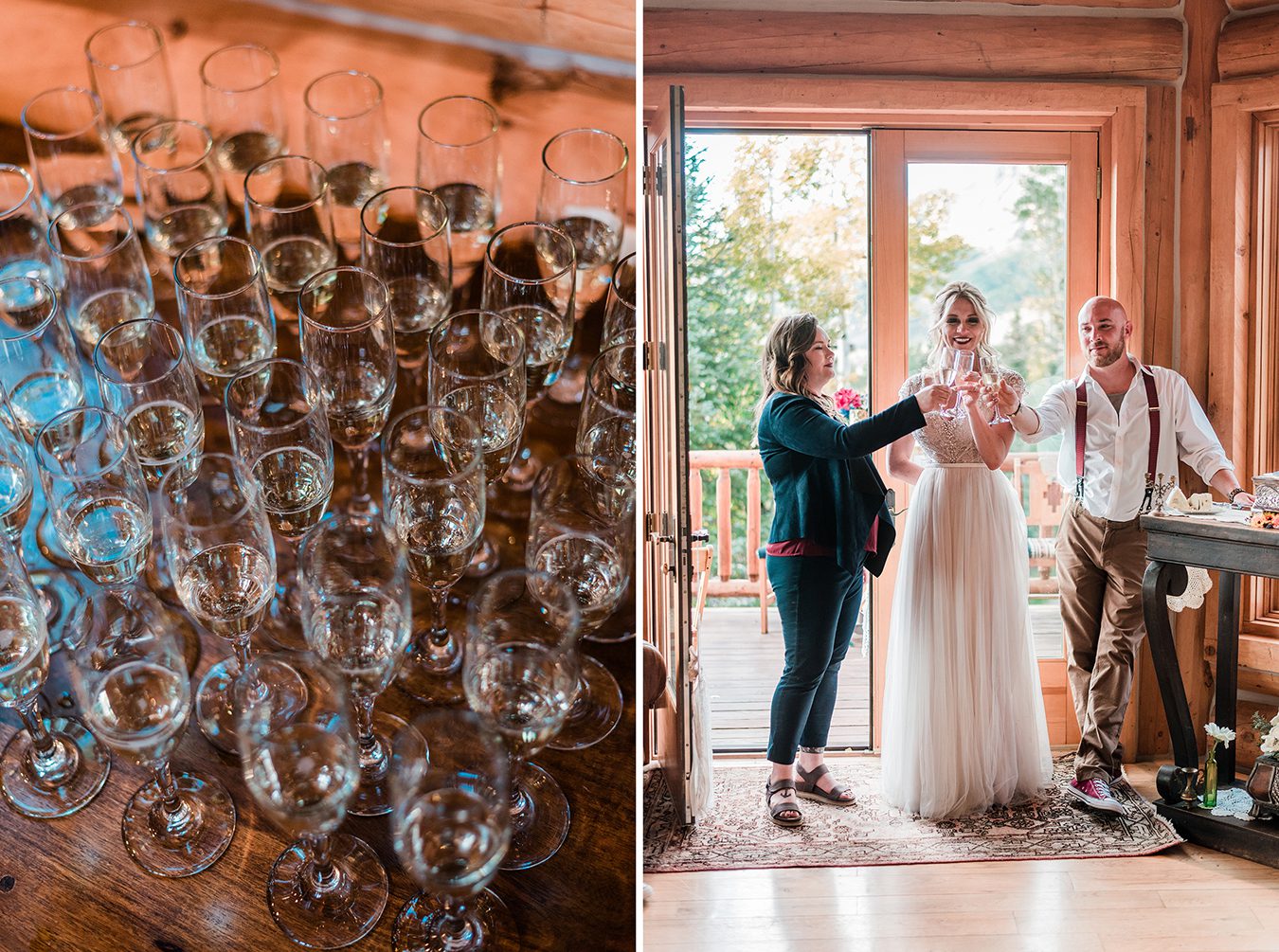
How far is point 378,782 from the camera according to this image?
865 millimetres

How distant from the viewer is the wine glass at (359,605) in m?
0.82

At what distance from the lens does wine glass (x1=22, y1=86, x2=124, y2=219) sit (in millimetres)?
958

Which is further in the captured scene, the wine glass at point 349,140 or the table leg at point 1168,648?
the table leg at point 1168,648

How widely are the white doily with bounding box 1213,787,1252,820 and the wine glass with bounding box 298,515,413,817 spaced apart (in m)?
2.52

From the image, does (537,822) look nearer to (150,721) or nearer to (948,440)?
(150,721)

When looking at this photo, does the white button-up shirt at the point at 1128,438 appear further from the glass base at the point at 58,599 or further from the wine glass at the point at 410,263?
the glass base at the point at 58,599

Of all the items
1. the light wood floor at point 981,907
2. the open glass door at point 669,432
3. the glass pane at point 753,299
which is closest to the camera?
the light wood floor at point 981,907

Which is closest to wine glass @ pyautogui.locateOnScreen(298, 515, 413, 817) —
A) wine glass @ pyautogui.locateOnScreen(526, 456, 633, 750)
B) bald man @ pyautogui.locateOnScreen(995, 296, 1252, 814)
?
wine glass @ pyautogui.locateOnScreen(526, 456, 633, 750)

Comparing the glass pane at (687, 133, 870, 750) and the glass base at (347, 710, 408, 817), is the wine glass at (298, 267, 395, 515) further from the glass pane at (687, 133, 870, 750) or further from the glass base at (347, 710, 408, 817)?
the glass pane at (687, 133, 870, 750)

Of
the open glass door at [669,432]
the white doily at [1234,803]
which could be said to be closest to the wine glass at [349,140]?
the open glass door at [669,432]

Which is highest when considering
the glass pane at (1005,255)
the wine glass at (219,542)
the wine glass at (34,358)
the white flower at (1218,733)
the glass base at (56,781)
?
the glass pane at (1005,255)

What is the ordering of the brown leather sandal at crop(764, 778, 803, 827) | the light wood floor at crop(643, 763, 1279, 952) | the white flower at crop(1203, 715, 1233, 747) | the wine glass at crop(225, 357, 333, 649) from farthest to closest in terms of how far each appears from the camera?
the brown leather sandal at crop(764, 778, 803, 827), the white flower at crop(1203, 715, 1233, 747), the light wood floor at crop(643, 763, 1279, 952), the wine glass at crop(225, 357, 333, 649)

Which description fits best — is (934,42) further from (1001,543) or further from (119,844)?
(119,844)

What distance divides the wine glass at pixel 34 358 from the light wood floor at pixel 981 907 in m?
1.71
